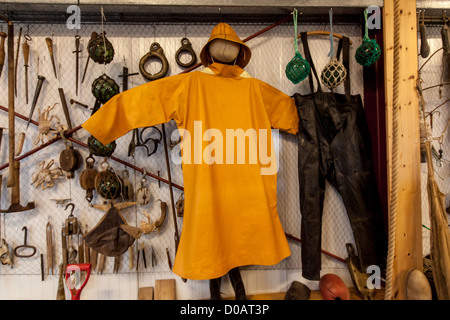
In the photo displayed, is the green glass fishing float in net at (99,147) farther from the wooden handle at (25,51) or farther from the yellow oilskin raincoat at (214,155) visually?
the wooden handle at (25,51)

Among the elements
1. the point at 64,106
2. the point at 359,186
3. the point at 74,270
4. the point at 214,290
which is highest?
the point at 64,106

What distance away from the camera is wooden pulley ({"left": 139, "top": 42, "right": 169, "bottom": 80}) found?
2074 mm

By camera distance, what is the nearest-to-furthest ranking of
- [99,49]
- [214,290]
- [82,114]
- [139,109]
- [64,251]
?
[139,109] < [99,49] < [214,290] < [64,251] < [82,114]

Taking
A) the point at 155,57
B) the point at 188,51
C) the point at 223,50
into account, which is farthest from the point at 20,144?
the point at 223,50

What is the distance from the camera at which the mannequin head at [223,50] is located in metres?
1.74

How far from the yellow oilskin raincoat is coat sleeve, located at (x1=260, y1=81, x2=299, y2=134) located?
0.16 meters

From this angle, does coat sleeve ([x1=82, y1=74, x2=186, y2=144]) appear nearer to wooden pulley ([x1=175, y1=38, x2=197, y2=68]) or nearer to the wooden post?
wooden pulley ([x1=175, y1=38, x2=197, y2=68])

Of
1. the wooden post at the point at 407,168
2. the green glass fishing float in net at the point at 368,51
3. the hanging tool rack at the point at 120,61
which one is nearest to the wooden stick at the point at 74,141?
the hanging tool rack at the point at 120,61

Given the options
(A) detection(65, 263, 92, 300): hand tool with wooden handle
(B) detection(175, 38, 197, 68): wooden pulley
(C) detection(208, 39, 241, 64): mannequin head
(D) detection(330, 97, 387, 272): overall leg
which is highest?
(B) detection(175, 38, 197, 68): wooden pulley

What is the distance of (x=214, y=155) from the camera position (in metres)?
1.74

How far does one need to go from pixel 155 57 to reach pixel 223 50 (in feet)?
2.37

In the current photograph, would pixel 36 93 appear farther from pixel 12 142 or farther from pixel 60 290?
pixel 60 290

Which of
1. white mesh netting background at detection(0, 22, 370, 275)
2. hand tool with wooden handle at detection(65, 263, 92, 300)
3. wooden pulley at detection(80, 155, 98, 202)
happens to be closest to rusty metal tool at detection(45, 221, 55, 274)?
white mesh netting background at detection(0, 22, 370, 275)

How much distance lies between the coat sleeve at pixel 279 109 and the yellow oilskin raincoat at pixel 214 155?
0.16m
